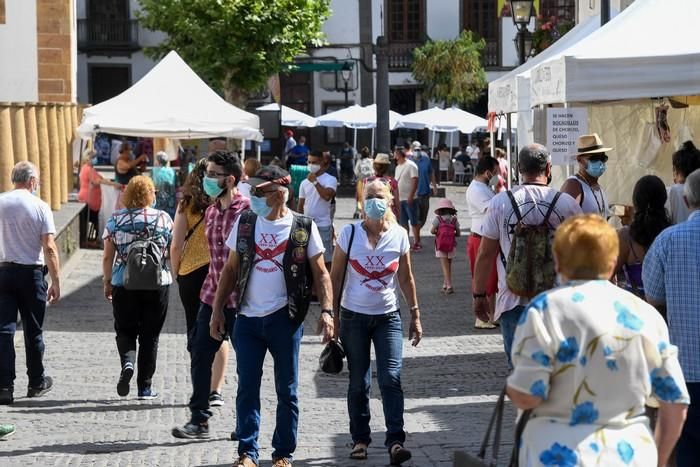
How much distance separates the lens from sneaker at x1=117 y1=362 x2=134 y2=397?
9.68 metres

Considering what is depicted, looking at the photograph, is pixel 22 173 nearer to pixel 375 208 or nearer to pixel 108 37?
pixel 375 208

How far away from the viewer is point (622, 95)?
9.66 metres

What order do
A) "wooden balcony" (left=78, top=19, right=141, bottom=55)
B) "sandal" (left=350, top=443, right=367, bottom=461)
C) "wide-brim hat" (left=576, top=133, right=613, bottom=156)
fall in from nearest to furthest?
"sandal" (left=350, top=443, right=367, bottom=461)
"wide-brim hat" (left=576, top=133, right=613, bottom=156)
"wooden balcony" (left=78, top=19, right=141, bottom=55)

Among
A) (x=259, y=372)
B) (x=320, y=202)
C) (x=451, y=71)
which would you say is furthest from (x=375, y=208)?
(x=451, y=71)

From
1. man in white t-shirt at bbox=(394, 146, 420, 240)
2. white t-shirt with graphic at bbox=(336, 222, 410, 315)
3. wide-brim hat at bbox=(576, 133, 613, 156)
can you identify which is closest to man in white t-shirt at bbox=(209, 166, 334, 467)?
white t-shirt with graphic at bbox=(336, 222, 410, 315)

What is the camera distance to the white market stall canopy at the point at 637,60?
9.48 m

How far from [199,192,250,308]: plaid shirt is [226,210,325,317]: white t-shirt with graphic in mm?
890

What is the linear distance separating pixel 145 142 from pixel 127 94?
2861 centimetres

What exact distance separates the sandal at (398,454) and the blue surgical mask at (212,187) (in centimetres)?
191

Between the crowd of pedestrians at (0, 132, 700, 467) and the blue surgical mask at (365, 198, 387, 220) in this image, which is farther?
the blue surgical mask at (365, 198, 387, 220)

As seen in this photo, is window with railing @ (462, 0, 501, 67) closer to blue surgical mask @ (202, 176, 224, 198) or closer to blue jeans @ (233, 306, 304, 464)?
blue surgical mask @ (202, 176, 224, 198)

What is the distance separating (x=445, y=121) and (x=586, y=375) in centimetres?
3605

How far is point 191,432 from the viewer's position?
28.0ft

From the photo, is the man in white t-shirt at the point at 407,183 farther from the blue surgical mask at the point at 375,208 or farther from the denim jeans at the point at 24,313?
the blue surgical mask at the point at 375,208
